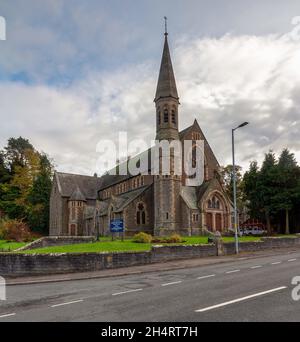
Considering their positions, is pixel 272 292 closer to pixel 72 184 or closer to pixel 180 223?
pixel 180 223

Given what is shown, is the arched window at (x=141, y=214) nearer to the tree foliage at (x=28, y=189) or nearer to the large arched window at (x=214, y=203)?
the large arched window at (x=214, y=203)

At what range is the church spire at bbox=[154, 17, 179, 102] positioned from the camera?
48.6 meters

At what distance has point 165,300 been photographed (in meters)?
10.5

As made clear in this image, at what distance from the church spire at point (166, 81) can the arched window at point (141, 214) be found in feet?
50.2

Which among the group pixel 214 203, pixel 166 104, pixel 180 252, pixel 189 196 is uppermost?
pixel 166 104

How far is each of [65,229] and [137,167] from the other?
1820 centimetres

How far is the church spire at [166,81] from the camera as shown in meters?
48.6

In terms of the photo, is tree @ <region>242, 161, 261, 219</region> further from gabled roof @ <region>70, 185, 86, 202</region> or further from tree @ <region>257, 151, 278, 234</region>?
gabled roof @ <region>70, 185, 86, 202</region>

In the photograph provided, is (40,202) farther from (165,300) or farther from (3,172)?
(165,300)

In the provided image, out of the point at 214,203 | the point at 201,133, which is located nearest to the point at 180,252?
the point at 214,203

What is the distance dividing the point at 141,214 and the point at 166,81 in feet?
62.1
